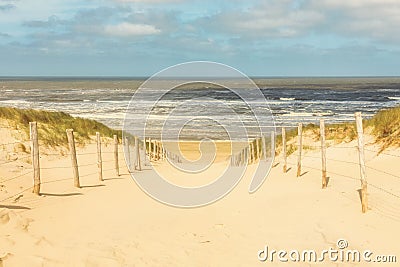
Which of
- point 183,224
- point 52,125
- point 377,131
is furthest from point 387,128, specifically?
point 52,125

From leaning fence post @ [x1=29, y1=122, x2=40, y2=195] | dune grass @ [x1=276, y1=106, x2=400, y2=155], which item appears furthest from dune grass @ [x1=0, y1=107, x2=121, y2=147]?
dune grass @ [x1=276, y1=106, x2=400, y2=155]

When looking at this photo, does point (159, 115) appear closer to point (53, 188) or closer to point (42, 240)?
point (53, 188)

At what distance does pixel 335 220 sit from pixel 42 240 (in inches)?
217

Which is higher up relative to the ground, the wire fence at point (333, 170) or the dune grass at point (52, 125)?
the dune grass at point (52, 125)

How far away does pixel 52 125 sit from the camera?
2142 cm

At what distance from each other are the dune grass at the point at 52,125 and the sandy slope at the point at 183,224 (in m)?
5.84

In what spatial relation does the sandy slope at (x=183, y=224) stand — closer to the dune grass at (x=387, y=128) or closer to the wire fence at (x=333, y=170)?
the wire fence at (x=333, y=170)

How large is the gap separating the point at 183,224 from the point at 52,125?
45.7ft

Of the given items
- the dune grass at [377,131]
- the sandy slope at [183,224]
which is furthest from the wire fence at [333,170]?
the dune grass at [377,131]

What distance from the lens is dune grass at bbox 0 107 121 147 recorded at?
19141mm

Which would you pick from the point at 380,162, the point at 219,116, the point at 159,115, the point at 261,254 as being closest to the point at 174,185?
the point at 380,162

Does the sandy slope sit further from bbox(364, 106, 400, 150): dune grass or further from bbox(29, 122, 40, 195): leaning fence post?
bbox(364, 106, 400, 150): dune grass

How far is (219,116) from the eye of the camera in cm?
4297

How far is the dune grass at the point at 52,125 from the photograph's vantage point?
62.8 feet
